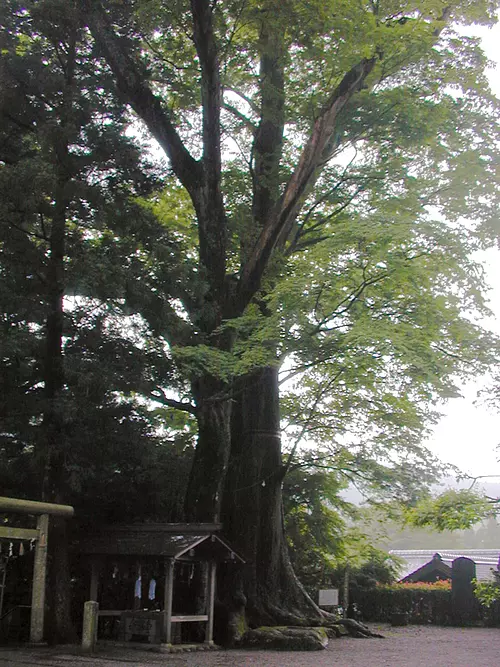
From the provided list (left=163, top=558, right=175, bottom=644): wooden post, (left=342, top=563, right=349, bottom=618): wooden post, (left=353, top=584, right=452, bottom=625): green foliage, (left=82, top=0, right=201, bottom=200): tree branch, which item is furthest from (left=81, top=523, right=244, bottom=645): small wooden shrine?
(left=353, top=584, right=452, bottom=625): green foliage

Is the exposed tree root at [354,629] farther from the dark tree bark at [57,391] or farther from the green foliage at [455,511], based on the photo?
the dark tree bark at [57,391]

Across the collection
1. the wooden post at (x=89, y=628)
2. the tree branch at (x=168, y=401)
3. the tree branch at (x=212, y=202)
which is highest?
the tree branch at (x=212, y=202)

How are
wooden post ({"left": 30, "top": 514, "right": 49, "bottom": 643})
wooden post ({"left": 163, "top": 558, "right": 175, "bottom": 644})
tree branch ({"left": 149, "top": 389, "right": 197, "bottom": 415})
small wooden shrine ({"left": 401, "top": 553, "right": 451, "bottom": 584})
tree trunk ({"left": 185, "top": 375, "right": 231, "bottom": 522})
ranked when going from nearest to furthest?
wooden post ({"left": 30, "top": 514, "right": 49, "bottom": 643}) < wooden post ({"left": 163, "top": 558, "right": 175, "bottom": 644}) < tree branch ({"left": 149, "top": 389, "right": 197, "bottom": 415}) < tree trunk ({"left": 185, "top": 375, "right": 231, "bottom": 522}) < small wooden shrine ({"left": 401, "top": 553, "right": 451, "bottom": 584})

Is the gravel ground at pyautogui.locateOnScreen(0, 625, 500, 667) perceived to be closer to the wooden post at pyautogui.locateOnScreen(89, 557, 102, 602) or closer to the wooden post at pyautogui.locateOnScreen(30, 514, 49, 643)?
the wooden post at pyautogui.locateOnScreen(30, 514, 49, 643)

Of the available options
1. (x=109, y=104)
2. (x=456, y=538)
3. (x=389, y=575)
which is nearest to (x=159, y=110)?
(x=109, y=104)

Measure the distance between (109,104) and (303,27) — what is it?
4088 mm

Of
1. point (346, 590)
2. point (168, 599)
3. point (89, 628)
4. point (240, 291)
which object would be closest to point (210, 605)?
point (168, 599)

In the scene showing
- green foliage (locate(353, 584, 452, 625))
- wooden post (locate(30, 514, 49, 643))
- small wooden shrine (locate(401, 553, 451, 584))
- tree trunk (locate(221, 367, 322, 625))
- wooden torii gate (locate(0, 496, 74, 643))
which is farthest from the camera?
small wooden shrine (locate(401, 553, 451, 584))

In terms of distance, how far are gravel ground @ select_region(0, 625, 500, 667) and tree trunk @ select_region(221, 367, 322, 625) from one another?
128 cm

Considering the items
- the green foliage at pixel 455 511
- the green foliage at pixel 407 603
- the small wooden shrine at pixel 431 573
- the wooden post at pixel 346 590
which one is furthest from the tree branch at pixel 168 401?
the small wooden shrine at pixel 431 573

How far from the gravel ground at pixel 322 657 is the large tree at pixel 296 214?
5.70 feet

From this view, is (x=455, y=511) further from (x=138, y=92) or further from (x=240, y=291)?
(x=138, y=92)

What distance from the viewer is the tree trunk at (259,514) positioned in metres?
14.2

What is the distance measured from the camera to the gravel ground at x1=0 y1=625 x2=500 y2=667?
9.92 metres
